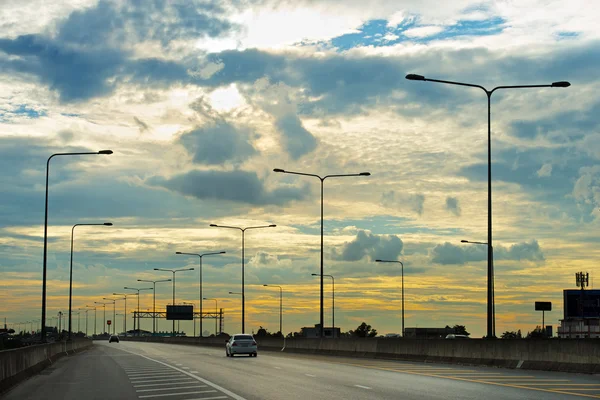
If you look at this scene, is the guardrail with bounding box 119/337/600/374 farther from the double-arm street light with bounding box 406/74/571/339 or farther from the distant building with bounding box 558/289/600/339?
the distant building with bounding box 558/289/600/339

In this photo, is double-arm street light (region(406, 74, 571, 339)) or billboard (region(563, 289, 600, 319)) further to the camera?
billboard (region(563, 289, 600, 319))

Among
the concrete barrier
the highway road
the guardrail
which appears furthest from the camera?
the guardrail

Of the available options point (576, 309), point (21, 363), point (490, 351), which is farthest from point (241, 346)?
point (576, 309)

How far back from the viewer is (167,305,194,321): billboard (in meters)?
136

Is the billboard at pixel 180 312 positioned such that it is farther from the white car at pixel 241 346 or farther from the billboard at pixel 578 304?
the white car at pixel 241 346

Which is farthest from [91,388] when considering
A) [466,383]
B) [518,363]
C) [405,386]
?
[518,363]

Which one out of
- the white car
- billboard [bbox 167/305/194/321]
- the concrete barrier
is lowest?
billboard [bbox 167/305/194/321]

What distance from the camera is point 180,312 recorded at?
138m

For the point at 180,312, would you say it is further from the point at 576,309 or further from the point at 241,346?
the point at 241,346

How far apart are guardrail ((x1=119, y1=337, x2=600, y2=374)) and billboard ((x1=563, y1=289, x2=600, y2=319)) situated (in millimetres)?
97924

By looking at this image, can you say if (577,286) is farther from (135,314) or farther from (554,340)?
(554,340)

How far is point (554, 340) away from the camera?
29.4 metres

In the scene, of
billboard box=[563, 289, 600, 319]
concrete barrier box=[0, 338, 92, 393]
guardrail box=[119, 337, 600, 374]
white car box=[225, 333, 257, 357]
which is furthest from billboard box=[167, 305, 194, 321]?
concrete barrier box=[0, 338, 92, 393]

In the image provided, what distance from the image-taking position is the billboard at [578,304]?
143 m
